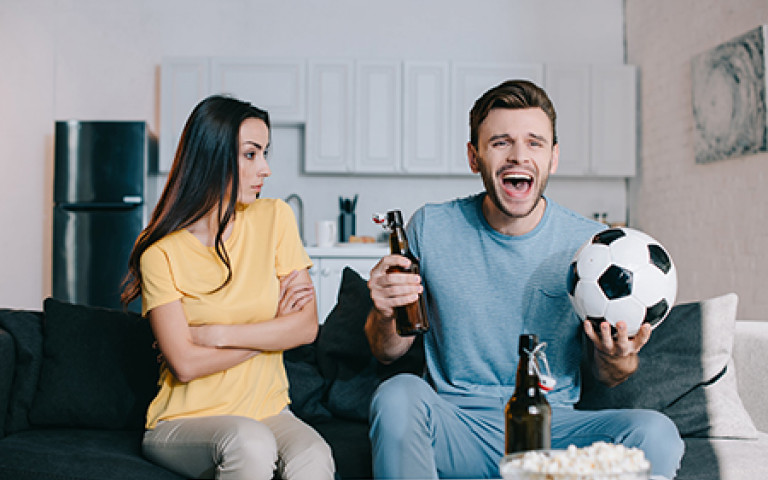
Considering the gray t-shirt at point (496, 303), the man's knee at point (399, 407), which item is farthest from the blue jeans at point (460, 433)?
the gray t-shirt at point (496, 303)

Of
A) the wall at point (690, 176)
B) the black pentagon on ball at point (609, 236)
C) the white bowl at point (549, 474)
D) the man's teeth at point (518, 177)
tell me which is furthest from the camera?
the wall at point (690, 176)

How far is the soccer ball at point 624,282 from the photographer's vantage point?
4.60 ft

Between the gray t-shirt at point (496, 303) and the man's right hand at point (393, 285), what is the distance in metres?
0.22

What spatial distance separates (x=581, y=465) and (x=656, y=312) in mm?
644

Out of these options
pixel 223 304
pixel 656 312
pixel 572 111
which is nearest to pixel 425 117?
pixel 572 111

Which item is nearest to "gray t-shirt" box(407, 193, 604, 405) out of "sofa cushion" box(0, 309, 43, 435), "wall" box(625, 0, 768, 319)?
"sofa cushion" box(0, 309, 43, 435)

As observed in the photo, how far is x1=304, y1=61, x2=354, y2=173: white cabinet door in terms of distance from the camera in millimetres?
4699

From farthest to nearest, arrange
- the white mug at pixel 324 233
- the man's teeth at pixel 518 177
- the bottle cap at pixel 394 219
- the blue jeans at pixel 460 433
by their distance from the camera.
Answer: the white mug at pixel 324 233, the man's teeth at pixel 518 177, the bottle cap at pixel 394 219, the blue jeans at pixel 460 433

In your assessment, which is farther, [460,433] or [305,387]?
[305,387]

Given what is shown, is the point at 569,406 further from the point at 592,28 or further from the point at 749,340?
the point at 592,28

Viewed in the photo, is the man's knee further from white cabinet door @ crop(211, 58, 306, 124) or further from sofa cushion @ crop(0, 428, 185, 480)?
white cabinet door @ crop(211, 58, 306, 124)

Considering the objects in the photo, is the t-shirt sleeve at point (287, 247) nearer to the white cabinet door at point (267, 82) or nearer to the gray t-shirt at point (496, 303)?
the gray t-shirt at point (496, 303)

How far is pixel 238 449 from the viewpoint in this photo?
1.52 metres

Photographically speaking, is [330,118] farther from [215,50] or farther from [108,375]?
[108,375]
